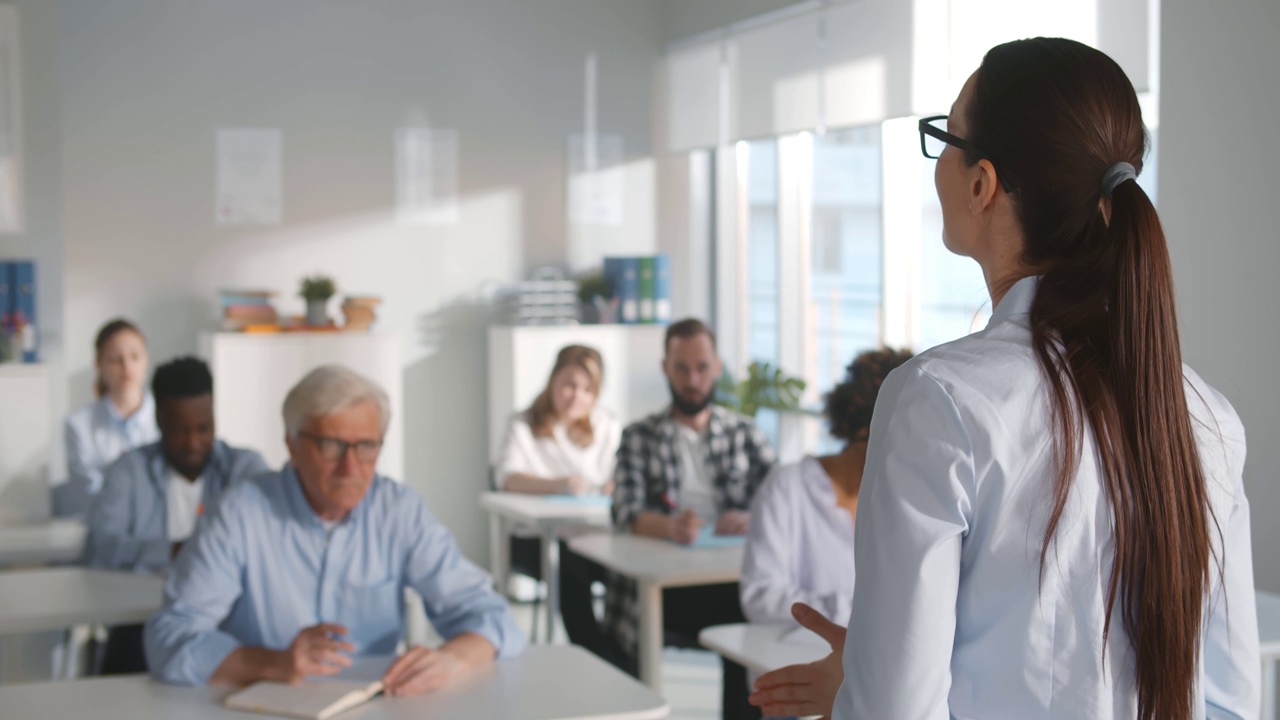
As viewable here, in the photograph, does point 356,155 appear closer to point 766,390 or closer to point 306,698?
point 766,390

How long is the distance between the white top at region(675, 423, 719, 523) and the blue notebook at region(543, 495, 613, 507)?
0.52 m

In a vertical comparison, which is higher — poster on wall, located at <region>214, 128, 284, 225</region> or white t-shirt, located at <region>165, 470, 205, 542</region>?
poster on wall, located at <region>214, 128, 284, 225</region>

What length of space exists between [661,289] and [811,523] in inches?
155

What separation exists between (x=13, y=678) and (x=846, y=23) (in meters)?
4.35

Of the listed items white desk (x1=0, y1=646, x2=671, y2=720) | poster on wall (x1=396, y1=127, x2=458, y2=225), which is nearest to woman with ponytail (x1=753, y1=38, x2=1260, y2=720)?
white desk (x1=0, y1=646, x2=671, y2=720)

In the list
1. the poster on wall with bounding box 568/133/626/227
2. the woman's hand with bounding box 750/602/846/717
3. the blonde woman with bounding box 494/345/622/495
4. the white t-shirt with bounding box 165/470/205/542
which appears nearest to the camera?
the woman's hand with bounding box 750/602/846/717

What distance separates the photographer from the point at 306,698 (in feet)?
7.81

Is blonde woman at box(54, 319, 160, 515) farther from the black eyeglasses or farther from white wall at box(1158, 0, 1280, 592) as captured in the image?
the black eyeglasses

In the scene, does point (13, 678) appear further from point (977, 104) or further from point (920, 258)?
point (920, 258)

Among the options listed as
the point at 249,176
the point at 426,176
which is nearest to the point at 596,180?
the point at 426,176

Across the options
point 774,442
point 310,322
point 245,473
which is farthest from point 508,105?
point 245,473

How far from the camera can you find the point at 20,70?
19.9 feet

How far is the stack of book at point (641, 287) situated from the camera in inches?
278

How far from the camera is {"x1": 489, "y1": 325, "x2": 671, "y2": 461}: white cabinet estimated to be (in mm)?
6816
